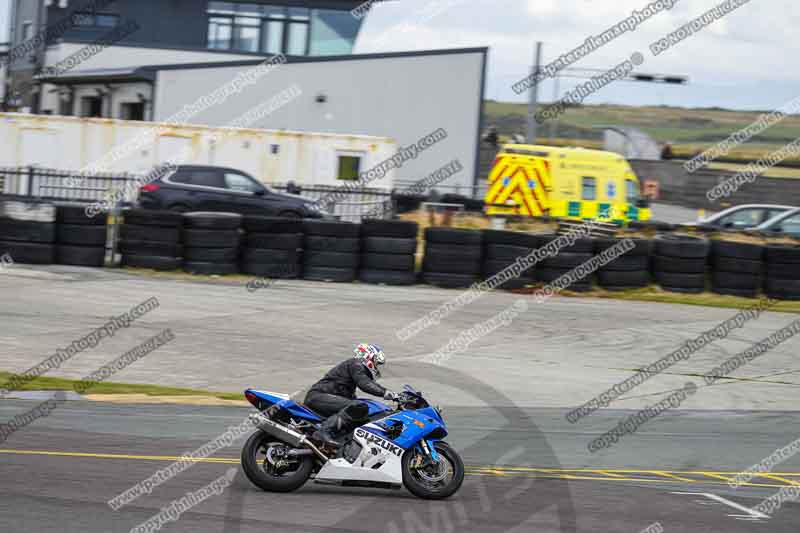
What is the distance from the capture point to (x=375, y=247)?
20.9m

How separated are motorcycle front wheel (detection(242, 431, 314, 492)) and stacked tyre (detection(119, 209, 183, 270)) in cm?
1219

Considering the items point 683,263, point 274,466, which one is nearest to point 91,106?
point 683,263

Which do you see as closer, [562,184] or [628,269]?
[628,269]

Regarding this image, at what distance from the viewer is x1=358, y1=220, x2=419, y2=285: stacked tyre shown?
68.1 ft

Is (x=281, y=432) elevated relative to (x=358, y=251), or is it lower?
lower

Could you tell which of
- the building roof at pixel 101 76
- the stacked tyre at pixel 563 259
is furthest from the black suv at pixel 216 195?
the building roof at pixel 101 76

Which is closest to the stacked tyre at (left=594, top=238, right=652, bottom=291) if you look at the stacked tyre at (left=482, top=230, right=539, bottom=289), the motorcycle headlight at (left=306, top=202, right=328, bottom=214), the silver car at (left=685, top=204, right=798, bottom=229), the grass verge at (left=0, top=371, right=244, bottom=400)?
the stacked tyre at (left=482, top=230, right=539, bottom=289)

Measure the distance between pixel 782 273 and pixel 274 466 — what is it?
15.4 metres

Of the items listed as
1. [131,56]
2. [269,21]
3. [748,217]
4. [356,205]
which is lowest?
[356,205]

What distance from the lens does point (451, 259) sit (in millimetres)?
20859

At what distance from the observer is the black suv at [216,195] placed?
24984mm

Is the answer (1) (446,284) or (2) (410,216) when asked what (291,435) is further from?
(2) (410,216)

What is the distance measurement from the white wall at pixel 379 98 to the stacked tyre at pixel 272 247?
16.9 metres

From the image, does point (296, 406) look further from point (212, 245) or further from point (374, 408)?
point (212, 245)
